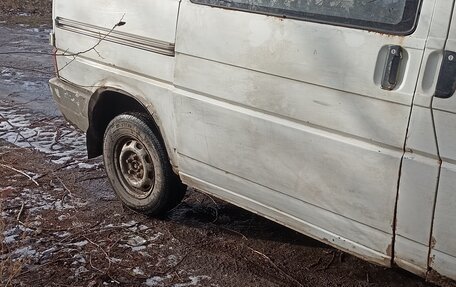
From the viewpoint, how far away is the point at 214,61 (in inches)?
132

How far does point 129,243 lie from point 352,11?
2.13m

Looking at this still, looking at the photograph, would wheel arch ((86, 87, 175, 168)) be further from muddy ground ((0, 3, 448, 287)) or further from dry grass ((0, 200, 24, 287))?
dry grass ((0, 200, 24, 287))

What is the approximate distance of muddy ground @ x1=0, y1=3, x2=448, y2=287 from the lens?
3.56m

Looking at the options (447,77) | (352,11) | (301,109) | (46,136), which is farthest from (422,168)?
(46,136)

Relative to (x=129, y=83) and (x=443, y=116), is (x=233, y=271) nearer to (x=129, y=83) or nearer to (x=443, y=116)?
(x=129, y=83)

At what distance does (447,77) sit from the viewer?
2.45 metres

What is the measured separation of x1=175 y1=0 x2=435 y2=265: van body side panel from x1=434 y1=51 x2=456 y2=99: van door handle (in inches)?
4.7

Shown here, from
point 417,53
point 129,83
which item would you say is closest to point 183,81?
point 129,83

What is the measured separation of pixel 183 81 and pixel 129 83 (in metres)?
0.58

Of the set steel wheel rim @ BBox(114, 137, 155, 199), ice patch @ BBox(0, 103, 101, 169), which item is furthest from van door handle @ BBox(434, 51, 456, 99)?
ice patch @ BBox(0, 103, 101, 169)

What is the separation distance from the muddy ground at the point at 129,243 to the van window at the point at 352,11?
61.7 inches

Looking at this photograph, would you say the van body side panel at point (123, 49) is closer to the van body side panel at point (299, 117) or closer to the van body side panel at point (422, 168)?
the van body side panel at point (299, 117)

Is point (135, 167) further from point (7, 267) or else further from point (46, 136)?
point (46, 136)

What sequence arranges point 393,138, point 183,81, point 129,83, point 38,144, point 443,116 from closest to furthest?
1. point 443,116
2. point 393,138
3. point 183,81
4. point 129,83
5. point 38,144
